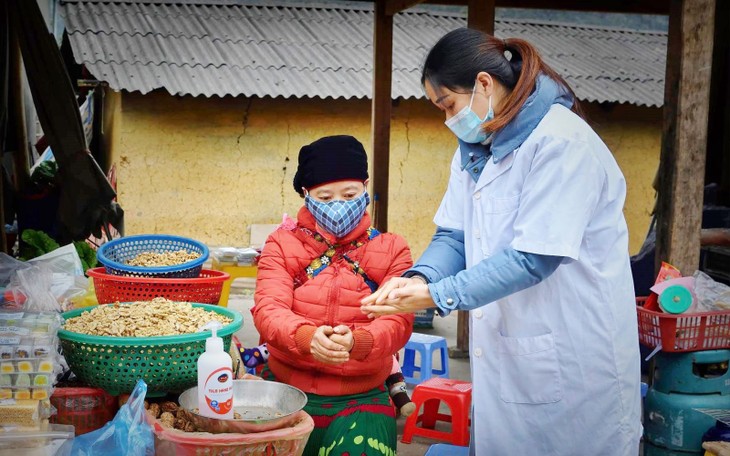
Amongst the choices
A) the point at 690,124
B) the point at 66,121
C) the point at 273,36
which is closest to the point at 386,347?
the point at 690,124

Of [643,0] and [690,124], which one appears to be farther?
[643,0]

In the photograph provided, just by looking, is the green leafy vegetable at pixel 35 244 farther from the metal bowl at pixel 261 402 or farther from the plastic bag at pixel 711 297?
the plastic bag at pixel 711 297

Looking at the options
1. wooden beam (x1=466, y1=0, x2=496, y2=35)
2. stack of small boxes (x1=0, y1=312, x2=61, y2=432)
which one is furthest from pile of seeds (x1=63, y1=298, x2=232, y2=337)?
wooden beam (x1=466, y1=0, x2=496, y2=35)

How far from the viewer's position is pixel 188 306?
115 inches

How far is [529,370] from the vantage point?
2.36 meters

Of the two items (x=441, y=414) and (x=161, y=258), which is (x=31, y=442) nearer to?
(x=161, y=258)

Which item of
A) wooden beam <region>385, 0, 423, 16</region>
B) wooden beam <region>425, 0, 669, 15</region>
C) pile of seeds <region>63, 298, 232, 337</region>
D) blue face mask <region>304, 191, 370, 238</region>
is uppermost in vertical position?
wooden beam <region>425, 0, 669, 15</region>

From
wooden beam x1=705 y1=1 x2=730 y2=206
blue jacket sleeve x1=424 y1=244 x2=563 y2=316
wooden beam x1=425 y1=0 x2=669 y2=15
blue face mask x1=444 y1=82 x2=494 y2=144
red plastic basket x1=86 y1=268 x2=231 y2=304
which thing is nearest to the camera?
blue jacket sleeve x1=424 y1=244 x2=563 y2=316

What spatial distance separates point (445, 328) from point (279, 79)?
15.6 ft

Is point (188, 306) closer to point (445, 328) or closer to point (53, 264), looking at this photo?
point (53, 264)

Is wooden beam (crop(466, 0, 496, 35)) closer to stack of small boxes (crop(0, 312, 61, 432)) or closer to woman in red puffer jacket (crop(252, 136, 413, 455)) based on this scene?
woman in red puffer jacket (crop(252, 136, 413, 455))

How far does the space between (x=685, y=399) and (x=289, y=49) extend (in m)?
9.58

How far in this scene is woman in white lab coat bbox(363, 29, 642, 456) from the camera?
88.4 inches

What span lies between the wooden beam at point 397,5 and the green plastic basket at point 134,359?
4964 mm
